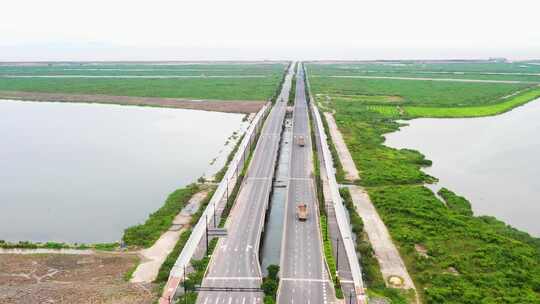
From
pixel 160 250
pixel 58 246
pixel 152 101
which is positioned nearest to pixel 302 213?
pixel 160 250

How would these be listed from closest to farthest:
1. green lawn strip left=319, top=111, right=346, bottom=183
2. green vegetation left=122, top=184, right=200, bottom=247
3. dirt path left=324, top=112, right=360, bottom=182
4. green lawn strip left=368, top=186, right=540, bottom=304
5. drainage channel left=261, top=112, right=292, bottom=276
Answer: green lawn strip left=368, top=186, right=540, bottom=304 → drainage channel left=261, top=112, right=292, bottom=276 → green vegetation left=122, top=184, right=200, bottom=247 → green lawn strip left=319, top=111, right=346, bottom=183 → dirt path left=324, top=112, right=360, bottom=182

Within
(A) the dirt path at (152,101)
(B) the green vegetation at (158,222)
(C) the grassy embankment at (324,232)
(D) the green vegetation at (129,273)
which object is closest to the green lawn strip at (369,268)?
(C) the grassy embankment at (324,232)

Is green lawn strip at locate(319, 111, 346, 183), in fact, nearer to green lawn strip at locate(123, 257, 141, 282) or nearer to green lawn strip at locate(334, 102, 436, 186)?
green lawn strip at locate(334, 102, 436, 186)

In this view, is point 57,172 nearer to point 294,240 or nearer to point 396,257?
point 294,240

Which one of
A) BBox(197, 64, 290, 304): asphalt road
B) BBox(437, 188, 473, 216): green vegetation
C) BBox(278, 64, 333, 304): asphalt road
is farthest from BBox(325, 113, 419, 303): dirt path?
BBox(197, 64, 290, 304): asphalt road

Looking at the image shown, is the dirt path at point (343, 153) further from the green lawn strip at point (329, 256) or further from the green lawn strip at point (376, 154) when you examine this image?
the green lawn strip at point (329, 256)

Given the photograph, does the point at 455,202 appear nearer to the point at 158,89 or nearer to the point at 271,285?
the point at 271,285

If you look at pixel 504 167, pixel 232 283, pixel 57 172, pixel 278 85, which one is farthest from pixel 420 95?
pixel 232 283
